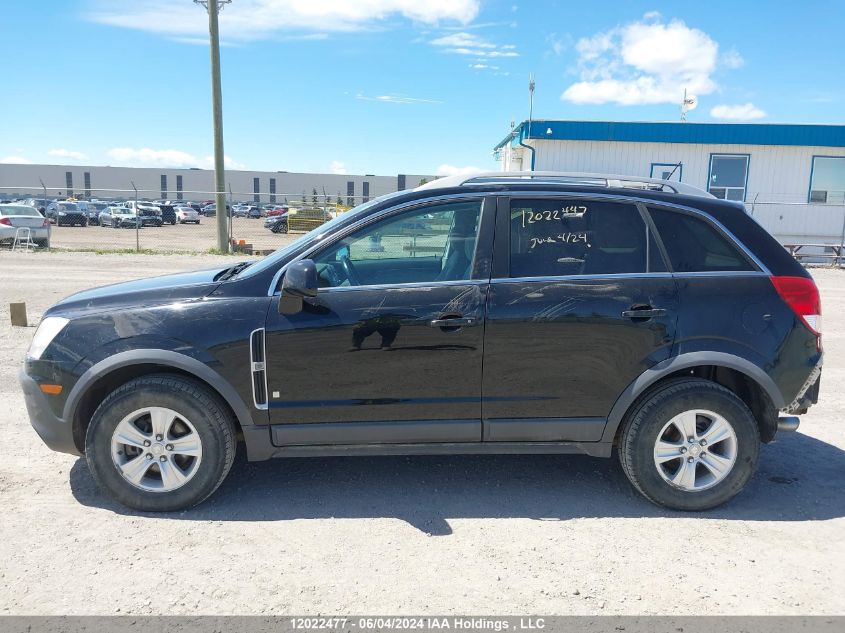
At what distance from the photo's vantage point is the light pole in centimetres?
1925

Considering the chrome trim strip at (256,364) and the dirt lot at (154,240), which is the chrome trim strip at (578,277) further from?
the dirt lot at (154,240)

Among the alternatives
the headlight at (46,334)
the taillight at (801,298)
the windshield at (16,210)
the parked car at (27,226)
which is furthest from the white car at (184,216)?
the taillight at (801,298)

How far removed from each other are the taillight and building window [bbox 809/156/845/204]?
69.9 ft

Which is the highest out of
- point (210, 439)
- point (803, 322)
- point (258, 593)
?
point (803, 322)

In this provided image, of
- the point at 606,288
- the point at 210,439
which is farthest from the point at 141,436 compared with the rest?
the point at 606,288

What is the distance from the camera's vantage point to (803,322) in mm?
3852

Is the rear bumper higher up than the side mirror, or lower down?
lower down

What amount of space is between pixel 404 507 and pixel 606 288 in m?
1.74

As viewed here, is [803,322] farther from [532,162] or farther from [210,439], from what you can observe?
[532,162]

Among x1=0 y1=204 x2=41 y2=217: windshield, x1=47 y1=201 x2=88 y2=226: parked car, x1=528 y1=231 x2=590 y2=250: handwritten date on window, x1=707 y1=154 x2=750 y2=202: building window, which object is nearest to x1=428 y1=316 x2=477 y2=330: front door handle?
x1=528 y1=231 x2=590 y2=250: handwritten date on window

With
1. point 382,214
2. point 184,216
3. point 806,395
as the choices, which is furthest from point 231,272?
point 184,216

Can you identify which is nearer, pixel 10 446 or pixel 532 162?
pixel 10 446

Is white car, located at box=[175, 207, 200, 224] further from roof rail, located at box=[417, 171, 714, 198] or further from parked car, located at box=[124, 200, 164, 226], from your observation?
roof rail, located at box=[417, 171, 714, 198]

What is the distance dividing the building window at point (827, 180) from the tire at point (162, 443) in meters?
23.5
